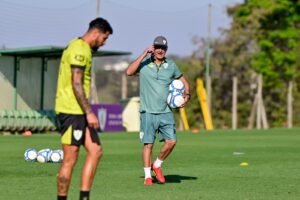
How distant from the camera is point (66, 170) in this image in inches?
387

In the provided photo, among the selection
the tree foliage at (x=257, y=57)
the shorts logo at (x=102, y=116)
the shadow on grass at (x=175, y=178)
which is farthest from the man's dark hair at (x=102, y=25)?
the tree foliage at (x=257, y=57)

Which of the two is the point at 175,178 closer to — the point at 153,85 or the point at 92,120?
the point at 153,85

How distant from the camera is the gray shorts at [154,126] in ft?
45.9

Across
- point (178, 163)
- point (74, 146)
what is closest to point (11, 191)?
point (74, 146)

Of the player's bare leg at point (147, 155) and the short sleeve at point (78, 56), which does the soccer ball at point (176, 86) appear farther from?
the short sleeve at point (78, 56)

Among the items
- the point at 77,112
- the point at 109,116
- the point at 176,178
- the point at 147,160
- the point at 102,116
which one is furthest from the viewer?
the point at 109,116

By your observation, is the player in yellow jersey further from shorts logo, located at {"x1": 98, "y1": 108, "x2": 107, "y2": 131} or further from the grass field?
shorts logo, located at {"x1": 98, "y1": 108, "x2": 107, "y2": 131}

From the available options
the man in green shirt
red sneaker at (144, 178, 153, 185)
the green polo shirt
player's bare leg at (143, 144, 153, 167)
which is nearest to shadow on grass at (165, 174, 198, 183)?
the man in green shirt

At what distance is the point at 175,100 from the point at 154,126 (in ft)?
1.76

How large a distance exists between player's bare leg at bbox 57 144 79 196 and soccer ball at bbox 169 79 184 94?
4610 millimetres

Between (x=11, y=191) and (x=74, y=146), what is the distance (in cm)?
272

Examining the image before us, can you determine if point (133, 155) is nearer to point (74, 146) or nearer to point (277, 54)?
point (74, 146)

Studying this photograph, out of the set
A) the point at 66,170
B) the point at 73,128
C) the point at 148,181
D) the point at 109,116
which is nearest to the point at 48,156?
the point at 148,181

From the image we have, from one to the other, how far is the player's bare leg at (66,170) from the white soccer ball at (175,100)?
4404 millimetres
